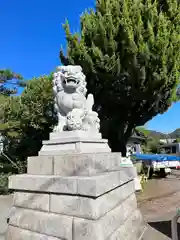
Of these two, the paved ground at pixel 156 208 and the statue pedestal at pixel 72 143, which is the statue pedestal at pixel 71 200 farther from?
the paved ground at pixel 156 208

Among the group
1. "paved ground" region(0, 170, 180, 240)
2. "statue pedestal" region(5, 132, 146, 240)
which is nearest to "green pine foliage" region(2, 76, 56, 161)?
"paved ground" region(0, 170, 180, 240)

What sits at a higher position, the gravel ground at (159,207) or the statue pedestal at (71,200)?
the statue pedestal at (71,200)

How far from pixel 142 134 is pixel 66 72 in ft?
79.7

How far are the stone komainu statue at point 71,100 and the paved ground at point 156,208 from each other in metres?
2.11

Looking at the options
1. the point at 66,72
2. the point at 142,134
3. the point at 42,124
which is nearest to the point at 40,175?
the point at 66,72

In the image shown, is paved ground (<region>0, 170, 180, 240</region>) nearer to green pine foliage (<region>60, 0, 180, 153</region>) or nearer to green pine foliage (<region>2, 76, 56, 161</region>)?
green pine foliage (<region>2, 76, 56, 161</region>)

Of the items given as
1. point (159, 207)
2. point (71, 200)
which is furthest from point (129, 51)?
point (71, 200)

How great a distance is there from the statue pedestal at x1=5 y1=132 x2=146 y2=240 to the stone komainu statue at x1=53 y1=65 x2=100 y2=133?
0.98 ft

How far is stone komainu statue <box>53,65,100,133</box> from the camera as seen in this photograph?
3.56 meters

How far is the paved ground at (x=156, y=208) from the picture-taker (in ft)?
12.7

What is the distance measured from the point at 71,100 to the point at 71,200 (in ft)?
5.21

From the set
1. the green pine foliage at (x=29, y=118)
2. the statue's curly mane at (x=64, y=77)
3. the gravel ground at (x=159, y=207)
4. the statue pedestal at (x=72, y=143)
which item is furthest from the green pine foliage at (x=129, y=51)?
the statue pedestal at (x=72, y=143)

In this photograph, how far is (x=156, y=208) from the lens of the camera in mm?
6180

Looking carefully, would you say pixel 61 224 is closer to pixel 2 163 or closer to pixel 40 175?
pixel 40 175
